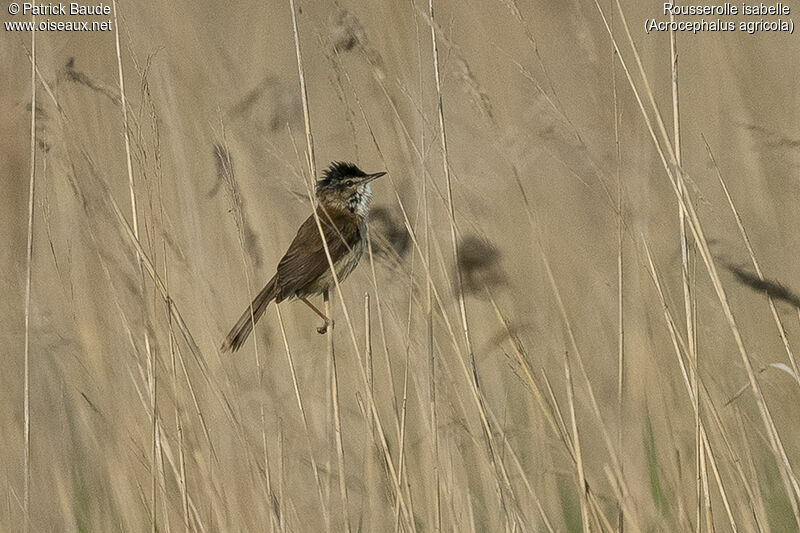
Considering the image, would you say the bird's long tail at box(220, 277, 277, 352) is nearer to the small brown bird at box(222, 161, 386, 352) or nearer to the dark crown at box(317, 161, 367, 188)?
the small brown bird at box(222, 161, 386, 352)

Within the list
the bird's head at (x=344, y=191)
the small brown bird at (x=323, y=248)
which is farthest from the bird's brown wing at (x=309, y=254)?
the bird's head at (x=344, y=191)

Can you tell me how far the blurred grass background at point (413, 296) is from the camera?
212 centimetres

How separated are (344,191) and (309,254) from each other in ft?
1.61

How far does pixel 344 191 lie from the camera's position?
3736 mm

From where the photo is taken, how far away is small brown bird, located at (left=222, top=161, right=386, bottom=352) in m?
2.99

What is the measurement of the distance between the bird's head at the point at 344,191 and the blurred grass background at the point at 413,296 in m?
0.18

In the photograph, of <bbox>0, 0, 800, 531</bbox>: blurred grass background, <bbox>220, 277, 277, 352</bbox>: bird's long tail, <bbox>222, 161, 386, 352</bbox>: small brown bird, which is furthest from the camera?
<bbox>222, 161, 386, 352</bbox>: small brown bird

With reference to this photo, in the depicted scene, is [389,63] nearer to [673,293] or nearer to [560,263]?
[560,263]

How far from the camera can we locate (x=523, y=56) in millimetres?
4445

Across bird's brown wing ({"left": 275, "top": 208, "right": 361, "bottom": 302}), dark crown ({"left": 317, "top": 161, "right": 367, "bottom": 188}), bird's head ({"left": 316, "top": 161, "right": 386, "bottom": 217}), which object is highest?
dark crown ({"left": 317, "top": 161, "right": 367, "bottom": 188})

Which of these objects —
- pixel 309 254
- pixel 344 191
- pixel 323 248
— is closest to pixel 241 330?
pixel 323 248

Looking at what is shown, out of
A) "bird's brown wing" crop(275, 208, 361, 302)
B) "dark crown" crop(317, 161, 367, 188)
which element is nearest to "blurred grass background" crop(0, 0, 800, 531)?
"bird's brown wing" crop(275, 208, 361, 302)

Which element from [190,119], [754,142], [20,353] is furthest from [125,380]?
[754,142]

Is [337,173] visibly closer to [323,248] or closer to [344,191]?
[344,191]
